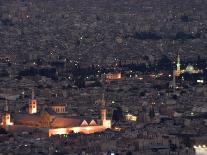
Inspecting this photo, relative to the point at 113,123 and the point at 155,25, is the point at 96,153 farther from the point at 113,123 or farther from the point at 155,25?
the point at 155,25

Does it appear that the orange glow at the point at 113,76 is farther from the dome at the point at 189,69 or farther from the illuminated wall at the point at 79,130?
the illuminated wall at the point at 79,130

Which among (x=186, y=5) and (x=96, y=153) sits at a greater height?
(x=186, y=5)

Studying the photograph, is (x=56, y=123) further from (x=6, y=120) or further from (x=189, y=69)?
(x=189, y=69)

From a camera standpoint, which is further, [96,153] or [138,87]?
[138,87]

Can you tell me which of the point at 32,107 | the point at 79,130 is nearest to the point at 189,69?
the point at 32,107

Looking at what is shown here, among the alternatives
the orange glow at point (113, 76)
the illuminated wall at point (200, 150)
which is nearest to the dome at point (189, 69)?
the orange glow at point (113, 76)

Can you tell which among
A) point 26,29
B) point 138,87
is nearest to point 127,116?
point 138,87

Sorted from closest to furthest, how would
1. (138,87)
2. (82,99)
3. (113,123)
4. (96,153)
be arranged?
(96,153) < (113,123) < (82,99) < (138,87)

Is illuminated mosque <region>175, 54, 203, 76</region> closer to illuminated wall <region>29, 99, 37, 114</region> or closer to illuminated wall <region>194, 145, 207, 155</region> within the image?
illuminated wall <region>29, 99, 37, 114</region>
